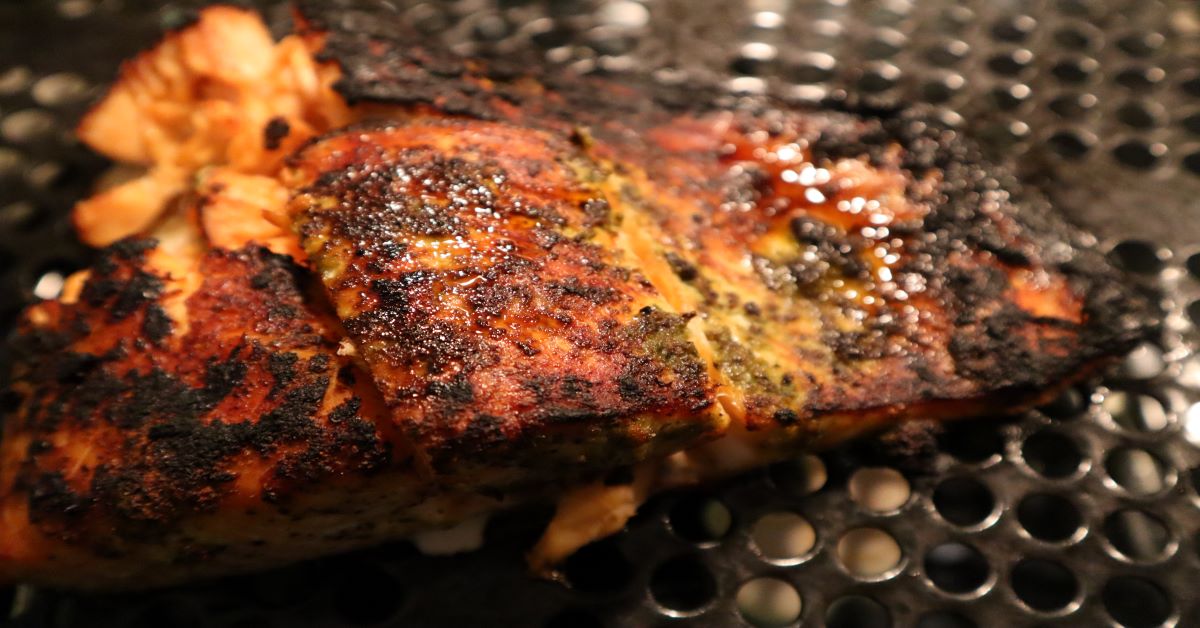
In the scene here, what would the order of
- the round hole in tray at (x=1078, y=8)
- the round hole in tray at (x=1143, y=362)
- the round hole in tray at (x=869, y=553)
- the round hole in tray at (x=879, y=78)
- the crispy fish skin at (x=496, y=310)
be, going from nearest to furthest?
1. the crispy fish skin at (x=496, y=310)
2. the round hole in tray at (x=869, y=553)
3. the round hole in tray at (x=1143, y=362)
4. the round hole in tray at (x=879, y=78)
5. the round hole in tray at (x=1078, y=8)

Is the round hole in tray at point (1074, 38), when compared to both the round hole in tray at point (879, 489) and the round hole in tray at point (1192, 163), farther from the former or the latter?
the round hole in tray at point (879, 489)

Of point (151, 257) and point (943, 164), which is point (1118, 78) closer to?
point (943, 164)

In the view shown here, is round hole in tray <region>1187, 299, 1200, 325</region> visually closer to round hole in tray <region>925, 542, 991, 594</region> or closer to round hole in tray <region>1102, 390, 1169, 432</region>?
round hole in tray <region>1102, 390, 1169, 432</region>

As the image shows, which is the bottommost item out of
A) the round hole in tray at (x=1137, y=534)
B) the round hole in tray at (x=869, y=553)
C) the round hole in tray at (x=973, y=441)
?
the round hole in tray at (x=1137, y=534)

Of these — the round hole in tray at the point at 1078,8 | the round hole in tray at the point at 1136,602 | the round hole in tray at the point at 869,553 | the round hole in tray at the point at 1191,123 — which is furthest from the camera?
the round hole in tray at the point at 1078,8

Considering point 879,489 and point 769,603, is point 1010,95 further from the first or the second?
point 769,603

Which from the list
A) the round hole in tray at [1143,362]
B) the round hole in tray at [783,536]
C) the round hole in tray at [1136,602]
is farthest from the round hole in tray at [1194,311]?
the round hole in tray at [783,536]

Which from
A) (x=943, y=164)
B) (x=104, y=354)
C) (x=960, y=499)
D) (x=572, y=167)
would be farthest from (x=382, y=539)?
(x=943, y=164)

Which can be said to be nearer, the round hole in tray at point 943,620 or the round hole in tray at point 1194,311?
the round hole in tray at point 943,620
